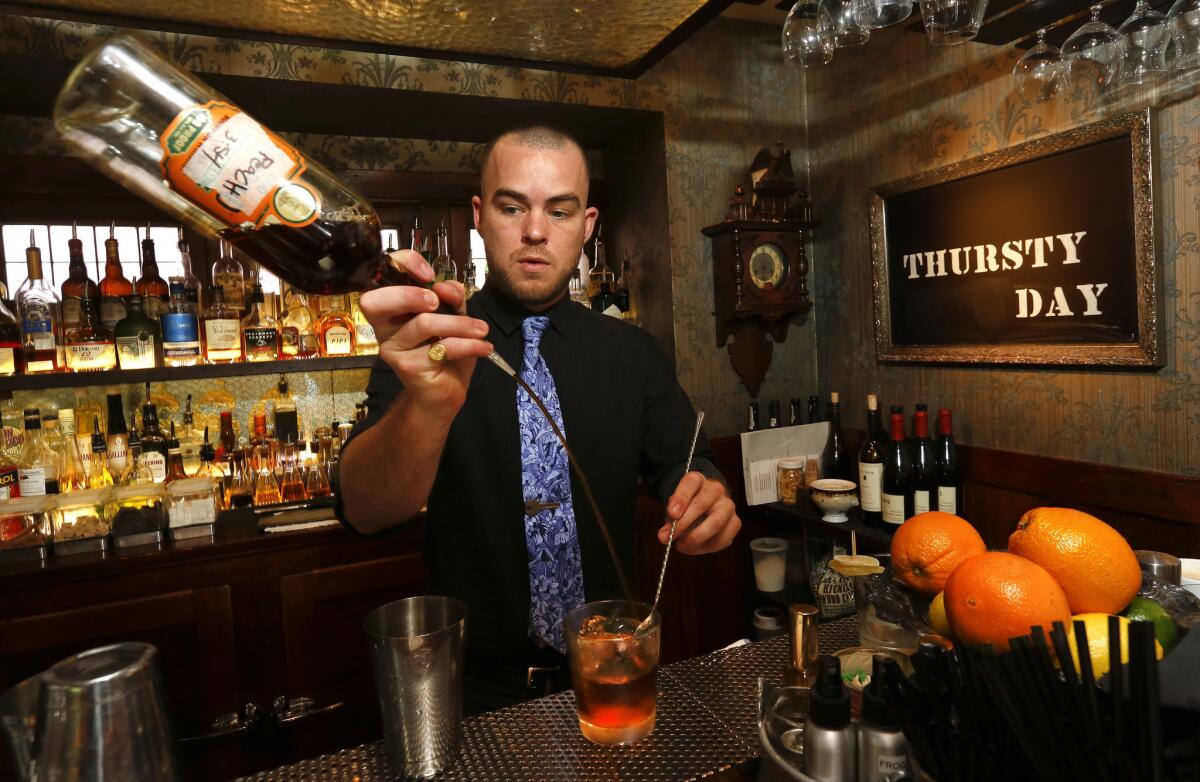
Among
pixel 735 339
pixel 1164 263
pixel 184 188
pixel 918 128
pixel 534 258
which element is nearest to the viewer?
pixel 184 188

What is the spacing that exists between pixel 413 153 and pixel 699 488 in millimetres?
2360

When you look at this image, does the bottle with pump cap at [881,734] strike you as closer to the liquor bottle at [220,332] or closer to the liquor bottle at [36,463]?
the liquor bottle at [220,332]

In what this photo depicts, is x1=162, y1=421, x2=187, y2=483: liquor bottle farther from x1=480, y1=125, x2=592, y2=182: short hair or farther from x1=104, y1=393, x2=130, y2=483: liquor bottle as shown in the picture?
x1=480, y1=125, x2=592, y2=182: short hair

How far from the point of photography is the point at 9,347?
90.9 inches

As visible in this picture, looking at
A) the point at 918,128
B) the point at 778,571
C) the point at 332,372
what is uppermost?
the point at 918,128

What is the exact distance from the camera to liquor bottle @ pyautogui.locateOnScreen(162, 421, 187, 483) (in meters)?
2.48

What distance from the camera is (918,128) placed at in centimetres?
280

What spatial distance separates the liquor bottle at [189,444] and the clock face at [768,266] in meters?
2.28

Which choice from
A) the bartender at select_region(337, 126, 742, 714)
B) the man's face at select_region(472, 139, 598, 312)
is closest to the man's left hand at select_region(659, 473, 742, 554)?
the bartender at select_region(337, 126, 742, 714)

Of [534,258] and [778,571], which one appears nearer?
[534,258]

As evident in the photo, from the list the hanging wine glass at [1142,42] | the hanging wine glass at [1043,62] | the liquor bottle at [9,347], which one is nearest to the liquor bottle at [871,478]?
the hanging wine glass at [1043,62]

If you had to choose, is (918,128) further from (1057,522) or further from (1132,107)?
(1057,522)

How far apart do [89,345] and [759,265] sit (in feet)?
8.31

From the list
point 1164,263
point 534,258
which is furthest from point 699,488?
point 1164,263
